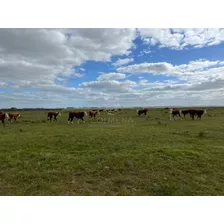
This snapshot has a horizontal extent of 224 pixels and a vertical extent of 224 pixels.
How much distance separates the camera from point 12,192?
5.78 metres

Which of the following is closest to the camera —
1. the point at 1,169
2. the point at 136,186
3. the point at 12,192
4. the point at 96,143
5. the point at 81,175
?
the point at 12,192

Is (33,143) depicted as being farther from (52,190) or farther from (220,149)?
(220,149)

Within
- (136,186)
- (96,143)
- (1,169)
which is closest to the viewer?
(136,186)

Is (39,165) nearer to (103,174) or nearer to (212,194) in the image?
(103,174)

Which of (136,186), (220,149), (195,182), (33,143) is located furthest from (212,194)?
(33,143)

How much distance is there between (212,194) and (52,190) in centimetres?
412

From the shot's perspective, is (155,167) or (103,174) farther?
(155,167)

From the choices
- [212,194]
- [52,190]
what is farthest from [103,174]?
[212,194]

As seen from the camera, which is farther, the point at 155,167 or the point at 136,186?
the point at 155,167

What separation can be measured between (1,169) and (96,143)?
186 inches

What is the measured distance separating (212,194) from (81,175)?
3.70 m

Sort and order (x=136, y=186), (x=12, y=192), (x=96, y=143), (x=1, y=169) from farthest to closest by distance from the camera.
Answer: (x=96, y=143), (x=1, y=169), (x=136, y=186), (x=12, y=192)

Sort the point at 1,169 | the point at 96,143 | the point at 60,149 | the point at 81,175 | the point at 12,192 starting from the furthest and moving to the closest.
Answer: the point at 96,143 → the point at 60,149 → the point at 1,169 → the point at 81,175 → the point at 12,192

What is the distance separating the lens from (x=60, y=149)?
402 inches
